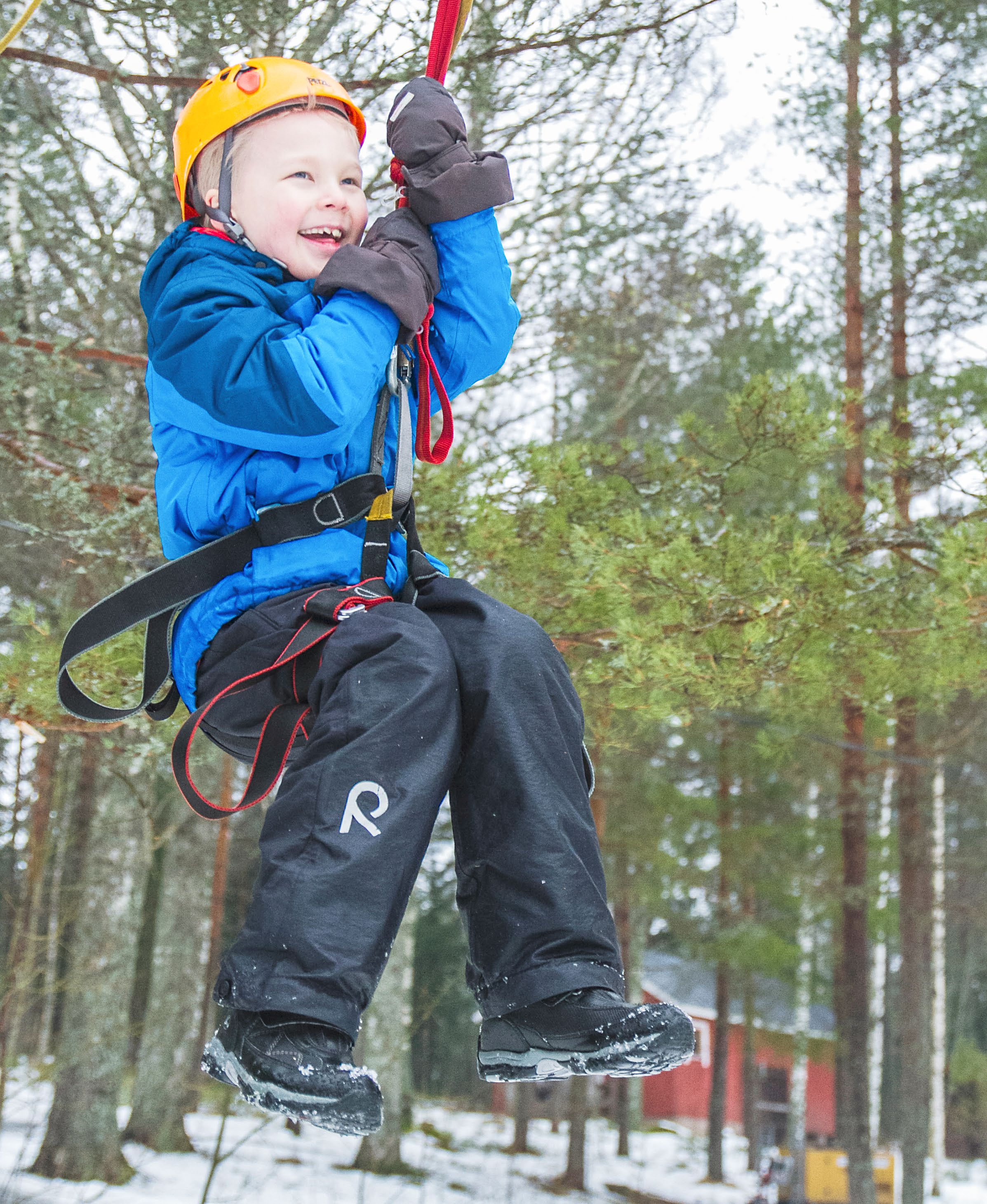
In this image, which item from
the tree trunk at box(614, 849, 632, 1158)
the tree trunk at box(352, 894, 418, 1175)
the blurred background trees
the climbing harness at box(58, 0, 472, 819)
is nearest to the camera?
the climbing harness at box(58, 0, 472, 819)

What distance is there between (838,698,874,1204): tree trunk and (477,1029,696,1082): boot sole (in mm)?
8956

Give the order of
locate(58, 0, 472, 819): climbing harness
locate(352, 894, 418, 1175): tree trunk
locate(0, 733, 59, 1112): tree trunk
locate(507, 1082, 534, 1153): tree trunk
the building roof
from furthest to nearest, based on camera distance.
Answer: the building roof, locate(507, 1082, 534, 1153): tree trunk, locate(352, 894, 418, 1175): tree trunk, locate(0, 733, 59, 1112): tree trunk, locate(58, 0, 472, 819): climbing harness

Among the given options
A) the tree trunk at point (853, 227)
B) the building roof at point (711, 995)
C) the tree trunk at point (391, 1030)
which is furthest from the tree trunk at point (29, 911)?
the building roof at point (711, 995)

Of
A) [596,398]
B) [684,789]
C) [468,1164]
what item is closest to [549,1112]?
[468,1164]

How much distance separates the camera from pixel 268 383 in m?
1.63

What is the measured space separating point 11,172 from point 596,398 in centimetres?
753

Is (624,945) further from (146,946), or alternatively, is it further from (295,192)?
(295,192)

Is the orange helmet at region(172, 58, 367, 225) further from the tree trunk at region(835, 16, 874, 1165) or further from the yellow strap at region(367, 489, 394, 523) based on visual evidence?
the tree trunk at region(835, 16, 874, 1165)

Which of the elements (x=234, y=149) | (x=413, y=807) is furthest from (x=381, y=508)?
(x=234, y=149)

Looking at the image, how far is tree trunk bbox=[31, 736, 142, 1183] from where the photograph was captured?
9336mm

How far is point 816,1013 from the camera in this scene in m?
32.2

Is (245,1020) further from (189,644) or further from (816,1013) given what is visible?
(816,1013)

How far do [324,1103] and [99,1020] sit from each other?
29.6ft

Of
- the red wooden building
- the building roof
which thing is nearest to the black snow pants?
the building roof
